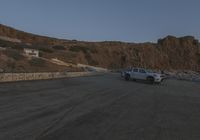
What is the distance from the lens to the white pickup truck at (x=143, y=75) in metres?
35.1

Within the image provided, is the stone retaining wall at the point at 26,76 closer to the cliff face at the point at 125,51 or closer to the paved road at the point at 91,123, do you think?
the paved road at the point at 91,123

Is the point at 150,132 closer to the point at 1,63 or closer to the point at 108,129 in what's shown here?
the point at 108,129

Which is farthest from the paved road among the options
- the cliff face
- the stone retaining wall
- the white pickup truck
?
the cliff face

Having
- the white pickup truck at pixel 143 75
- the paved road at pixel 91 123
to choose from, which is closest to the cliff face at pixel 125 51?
the white pickup truck at pixel 143 75

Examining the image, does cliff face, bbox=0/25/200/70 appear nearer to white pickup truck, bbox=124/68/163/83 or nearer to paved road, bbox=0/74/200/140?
white pickup truck, bbox=124/68/163/83

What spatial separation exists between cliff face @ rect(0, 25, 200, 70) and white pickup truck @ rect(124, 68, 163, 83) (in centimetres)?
4946

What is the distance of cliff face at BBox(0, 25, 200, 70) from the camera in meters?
111

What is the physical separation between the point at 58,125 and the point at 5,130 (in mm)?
1612

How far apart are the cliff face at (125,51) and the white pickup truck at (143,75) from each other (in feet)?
162

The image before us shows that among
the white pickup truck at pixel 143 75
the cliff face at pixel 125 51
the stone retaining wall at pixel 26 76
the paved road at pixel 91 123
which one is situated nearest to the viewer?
the paved road at pixel 91 123

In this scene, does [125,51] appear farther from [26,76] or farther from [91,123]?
[91,123]

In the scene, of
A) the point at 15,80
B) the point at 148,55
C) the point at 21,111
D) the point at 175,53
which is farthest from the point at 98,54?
the point at 21,111

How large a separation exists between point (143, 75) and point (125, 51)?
95120mm

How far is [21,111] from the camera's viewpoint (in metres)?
10.8
